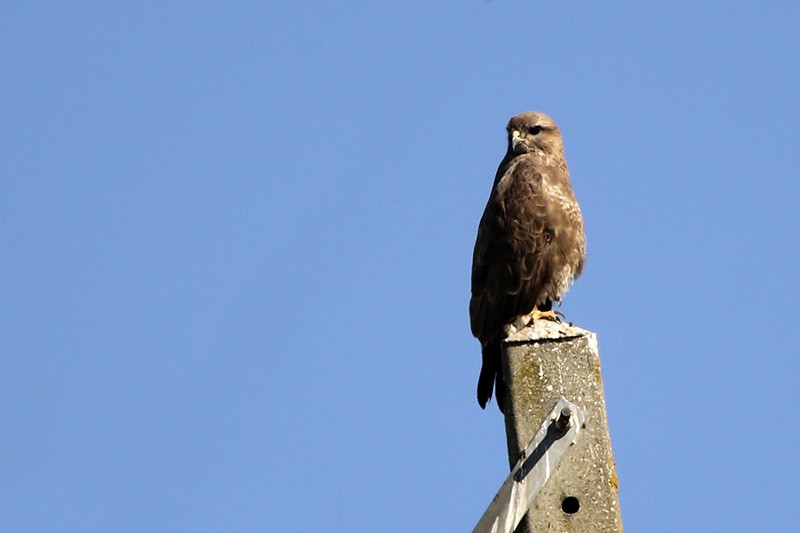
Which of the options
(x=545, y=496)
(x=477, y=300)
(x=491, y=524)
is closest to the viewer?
(x=491, y=524)

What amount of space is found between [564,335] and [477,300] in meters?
2.97

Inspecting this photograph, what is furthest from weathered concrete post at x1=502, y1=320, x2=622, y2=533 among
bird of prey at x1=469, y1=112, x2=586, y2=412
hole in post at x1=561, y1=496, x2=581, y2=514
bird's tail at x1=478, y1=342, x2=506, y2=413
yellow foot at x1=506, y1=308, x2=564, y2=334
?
bird of prey at x1=469, y1=112, x2=586, y2=412

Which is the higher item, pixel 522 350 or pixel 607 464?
pixel 522 350

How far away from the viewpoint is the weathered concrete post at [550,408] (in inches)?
126

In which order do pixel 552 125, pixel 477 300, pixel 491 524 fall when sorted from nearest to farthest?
1. pixel 491 524
2. pixel 477 300
3. pixel 552 125

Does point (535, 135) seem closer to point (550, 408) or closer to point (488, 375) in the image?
point (488, 375)

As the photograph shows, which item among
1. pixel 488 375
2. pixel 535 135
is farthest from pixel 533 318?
pixel 535 135

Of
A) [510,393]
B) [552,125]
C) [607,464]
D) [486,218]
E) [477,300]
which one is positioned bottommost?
[607,464]

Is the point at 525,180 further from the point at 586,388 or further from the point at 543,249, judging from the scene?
the point at 586,388

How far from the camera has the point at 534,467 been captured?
122 inches

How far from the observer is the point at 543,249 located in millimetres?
6348

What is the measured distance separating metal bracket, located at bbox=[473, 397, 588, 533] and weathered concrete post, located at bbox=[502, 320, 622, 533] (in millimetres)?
81

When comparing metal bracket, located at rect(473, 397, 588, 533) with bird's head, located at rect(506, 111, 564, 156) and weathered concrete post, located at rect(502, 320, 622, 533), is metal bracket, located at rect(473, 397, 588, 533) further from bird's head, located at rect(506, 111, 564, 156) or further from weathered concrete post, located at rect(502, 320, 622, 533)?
bird's head, located at rect(506, 111, 564, 156)

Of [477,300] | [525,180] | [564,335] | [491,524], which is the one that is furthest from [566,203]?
[491,524]
